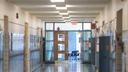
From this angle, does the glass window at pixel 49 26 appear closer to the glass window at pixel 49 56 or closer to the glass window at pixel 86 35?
the glass window at pixel 49 56

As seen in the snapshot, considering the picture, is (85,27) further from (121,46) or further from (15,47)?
(121,46)

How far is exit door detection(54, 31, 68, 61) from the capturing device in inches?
1017

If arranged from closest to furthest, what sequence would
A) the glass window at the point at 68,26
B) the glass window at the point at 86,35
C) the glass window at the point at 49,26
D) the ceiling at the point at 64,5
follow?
the ceiling at the point at 64,5 → the glass window at the point at 86,35 → the glass window at the point at 49,26 → the glass window at the point at 68,26

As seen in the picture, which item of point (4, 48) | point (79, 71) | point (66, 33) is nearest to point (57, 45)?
point (66, 33)

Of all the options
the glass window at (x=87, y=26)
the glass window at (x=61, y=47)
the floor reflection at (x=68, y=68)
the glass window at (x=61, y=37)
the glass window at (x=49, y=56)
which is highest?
the glass window at (x=87, y=26)

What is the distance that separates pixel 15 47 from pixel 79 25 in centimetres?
1357

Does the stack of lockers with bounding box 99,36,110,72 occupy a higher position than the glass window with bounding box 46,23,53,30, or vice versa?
the glass window with bounding box 46,23,53,30

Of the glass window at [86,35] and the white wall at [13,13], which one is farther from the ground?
the white wall at [13,13]

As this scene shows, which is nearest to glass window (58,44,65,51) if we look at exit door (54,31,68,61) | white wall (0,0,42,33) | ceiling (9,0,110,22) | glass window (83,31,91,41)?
exit door (54,31,68,61)

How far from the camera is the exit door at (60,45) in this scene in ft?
84.7

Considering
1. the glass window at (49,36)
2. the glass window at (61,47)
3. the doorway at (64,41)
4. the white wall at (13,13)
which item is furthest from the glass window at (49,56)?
the white wall at (13,13)

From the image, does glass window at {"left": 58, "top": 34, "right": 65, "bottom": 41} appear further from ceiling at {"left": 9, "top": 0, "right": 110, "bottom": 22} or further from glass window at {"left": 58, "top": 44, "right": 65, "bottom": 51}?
ceiling at {"left": 9, "top": 0, "right": 110, "bottom": 22}

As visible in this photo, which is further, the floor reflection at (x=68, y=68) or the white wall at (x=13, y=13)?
the floor reflection at (x=68, y=68)

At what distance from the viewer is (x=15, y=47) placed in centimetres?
1213
